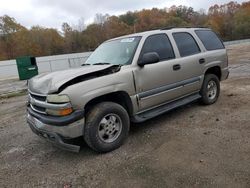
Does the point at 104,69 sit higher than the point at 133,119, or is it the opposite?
the point at 104,69

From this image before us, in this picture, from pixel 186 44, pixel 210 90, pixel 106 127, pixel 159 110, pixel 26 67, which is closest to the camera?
pixel 106 127

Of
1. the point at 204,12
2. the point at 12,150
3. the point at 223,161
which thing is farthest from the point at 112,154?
the point at 204,12

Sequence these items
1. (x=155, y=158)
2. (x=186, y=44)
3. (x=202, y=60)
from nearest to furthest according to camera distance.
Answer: (x=155, y=158) → (x=186, y=44) → (x=202, y=60)

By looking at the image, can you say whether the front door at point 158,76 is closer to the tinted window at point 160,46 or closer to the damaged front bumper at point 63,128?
the tinted window at point 160,46

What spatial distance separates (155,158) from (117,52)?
2.14 m

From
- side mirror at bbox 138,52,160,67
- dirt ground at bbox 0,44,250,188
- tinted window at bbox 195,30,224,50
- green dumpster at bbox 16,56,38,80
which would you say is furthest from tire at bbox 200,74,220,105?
green dumpster at bbox 16,56,38,80

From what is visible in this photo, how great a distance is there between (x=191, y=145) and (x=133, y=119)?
3.43 feet

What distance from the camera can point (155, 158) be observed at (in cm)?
372

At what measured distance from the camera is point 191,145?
4008mm

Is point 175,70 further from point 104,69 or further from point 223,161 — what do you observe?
point 223,161

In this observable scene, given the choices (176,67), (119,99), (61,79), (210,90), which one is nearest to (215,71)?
(210,90)

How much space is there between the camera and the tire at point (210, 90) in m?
5.86

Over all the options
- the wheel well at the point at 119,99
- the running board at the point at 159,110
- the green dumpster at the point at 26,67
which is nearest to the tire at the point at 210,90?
the running board at the point at 159,110

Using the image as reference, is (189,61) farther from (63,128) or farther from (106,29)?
(106,29)
